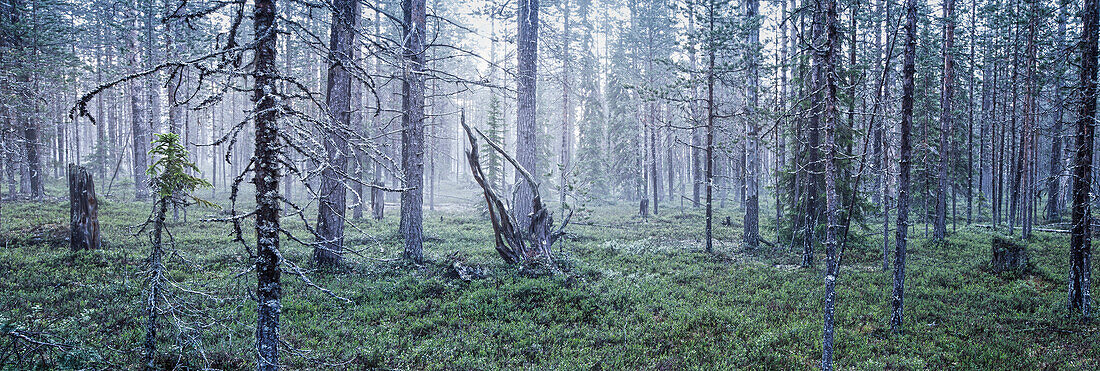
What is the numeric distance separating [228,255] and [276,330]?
28.9ft

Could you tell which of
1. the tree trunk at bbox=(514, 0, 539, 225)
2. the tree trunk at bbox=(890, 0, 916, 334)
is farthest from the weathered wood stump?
the tree trunk at bbox=(514, 0, 539, 225)

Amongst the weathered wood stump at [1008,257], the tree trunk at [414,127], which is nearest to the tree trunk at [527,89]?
the tree trunk at [414,127]

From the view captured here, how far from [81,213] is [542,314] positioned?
11.4 metres

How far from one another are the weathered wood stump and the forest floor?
27 centimetres

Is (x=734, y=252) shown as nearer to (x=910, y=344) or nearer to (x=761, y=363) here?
(x=910, y=344)

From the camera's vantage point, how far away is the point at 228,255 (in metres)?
11.0

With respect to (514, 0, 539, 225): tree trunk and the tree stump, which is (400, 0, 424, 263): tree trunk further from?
the tree stump

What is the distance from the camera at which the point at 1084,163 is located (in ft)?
24.5

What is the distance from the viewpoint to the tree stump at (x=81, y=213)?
10961 millimetres

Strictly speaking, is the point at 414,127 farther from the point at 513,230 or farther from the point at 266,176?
the point at 266,176

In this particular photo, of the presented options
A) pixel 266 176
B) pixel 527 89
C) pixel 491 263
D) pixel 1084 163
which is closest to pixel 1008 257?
pixel 1084 163

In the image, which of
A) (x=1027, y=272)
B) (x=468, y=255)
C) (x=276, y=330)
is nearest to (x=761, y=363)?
(x=276, y=330)

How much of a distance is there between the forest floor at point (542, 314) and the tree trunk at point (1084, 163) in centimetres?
52

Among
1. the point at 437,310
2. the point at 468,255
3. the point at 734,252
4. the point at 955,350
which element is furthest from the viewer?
the point at 734,252
